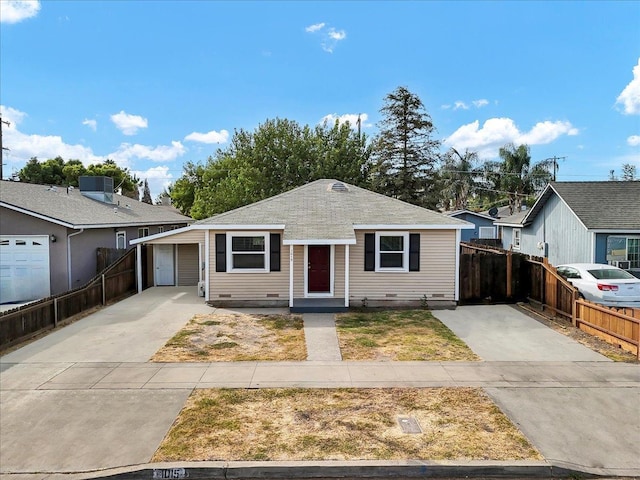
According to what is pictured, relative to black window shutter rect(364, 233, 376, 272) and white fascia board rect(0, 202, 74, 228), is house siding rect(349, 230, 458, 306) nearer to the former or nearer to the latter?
black window shutter rect(364, 233, 376, 272)

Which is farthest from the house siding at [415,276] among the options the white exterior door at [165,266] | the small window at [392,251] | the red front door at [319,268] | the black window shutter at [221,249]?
the white exterior door at [165,266]

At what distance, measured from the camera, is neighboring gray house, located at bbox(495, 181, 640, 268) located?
17.1 m

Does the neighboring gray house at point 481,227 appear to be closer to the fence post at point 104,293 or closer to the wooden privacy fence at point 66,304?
the wooden privacy fence at point 66,304

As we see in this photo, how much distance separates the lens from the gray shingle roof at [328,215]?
13.3 meters

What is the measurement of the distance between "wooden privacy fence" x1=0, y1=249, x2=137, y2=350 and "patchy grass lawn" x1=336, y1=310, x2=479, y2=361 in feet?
24.6

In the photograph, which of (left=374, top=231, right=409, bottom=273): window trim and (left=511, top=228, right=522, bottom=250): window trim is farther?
(left=511, top=228, right=522, bottom=250): window trim

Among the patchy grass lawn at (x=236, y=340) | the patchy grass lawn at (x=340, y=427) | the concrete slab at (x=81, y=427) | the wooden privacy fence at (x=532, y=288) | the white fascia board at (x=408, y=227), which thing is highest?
the white fascia board at (x=408, y=227)

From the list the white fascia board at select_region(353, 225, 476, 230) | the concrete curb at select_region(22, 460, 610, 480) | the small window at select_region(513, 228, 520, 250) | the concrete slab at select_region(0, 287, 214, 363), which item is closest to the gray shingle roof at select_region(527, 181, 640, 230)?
the small window at select_region(513, 228, 520, 250)

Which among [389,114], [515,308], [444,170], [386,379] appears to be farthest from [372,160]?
[386,379]

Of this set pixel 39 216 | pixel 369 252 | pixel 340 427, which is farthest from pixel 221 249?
pixel 340 427

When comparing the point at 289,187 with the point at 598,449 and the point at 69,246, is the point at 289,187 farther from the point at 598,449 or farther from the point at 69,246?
the point at 598,449

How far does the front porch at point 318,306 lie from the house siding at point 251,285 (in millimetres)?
750

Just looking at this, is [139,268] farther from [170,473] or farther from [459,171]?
[459,171]

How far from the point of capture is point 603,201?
61.1 feet
